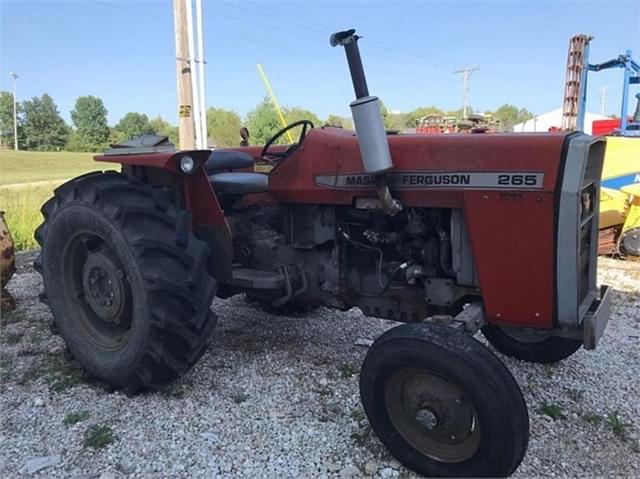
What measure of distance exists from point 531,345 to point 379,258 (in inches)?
43.4

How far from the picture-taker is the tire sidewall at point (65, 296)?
8.87 ft

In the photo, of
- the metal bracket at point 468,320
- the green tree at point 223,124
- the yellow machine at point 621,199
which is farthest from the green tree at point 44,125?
the metal bracket at point 468,320

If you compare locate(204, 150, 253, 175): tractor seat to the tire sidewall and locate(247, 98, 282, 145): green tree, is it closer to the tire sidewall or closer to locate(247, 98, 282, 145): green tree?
the tire sidewall

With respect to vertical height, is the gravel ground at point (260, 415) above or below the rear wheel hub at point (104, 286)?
below

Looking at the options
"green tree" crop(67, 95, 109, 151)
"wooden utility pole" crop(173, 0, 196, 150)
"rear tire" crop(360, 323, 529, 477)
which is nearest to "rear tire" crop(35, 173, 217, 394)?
"rear tire" crop(360, 323, 529, 477)

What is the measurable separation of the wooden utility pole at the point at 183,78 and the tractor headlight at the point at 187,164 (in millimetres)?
4824

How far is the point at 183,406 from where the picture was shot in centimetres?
275

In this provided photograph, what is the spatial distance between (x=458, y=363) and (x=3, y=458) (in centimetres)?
199

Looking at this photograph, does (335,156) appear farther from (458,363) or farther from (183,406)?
(183,406)

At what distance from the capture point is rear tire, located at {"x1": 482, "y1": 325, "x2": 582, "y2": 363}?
3082 mm

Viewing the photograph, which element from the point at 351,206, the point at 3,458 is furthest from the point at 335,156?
the point at 3,458

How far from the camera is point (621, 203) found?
20.0 feet

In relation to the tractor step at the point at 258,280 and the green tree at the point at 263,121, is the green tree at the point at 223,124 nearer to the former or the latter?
the green tree at the point at 263,121

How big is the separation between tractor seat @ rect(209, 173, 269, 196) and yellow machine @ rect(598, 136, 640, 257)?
167 inches
